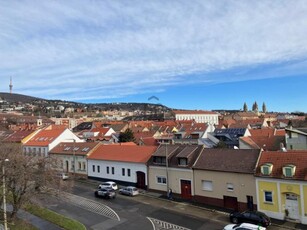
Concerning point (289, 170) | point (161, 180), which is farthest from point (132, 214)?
point (289, 170)

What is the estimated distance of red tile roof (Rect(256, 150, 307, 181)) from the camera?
29.7 m

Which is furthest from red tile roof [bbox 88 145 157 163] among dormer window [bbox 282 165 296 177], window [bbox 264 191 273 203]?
dormer window [bbox 282 165 296 177]

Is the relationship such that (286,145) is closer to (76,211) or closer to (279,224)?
(279,224)

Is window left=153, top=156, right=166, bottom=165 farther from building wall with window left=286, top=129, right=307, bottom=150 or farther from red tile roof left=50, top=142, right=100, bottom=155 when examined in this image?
building wall with window left=286, top=129, right=307, bottom=150

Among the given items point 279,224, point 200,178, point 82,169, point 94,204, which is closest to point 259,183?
point 279,224

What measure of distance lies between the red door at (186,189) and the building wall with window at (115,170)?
21.8ft

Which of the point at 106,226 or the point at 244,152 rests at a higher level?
the point at 244,152

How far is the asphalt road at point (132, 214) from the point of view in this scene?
98.1ft

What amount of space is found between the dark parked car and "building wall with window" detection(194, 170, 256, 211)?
3.91 metres

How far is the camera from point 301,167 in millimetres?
30141

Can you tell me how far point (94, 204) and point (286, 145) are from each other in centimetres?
3356

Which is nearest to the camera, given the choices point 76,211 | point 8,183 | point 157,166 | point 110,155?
point 8,183

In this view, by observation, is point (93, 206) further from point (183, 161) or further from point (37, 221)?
point (183, 161)

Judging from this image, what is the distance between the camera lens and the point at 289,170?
29.9 meters
